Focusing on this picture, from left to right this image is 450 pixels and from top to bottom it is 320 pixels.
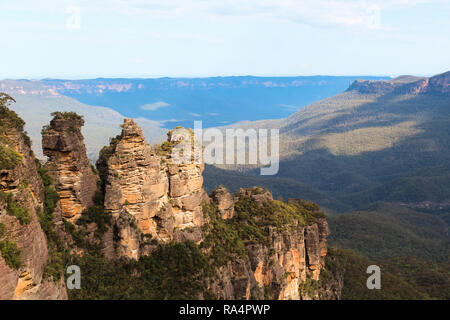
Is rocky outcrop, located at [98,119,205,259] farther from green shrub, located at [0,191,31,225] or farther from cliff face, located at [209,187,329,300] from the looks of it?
green shrub, located at [0,191,31,225]

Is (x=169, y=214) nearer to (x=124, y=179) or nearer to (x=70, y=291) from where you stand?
(x=124, y=179)

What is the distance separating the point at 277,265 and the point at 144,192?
17.3 meters

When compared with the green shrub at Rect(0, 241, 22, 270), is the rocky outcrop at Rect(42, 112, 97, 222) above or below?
above

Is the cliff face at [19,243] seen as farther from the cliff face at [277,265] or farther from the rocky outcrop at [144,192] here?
the cliff face at [277,265]

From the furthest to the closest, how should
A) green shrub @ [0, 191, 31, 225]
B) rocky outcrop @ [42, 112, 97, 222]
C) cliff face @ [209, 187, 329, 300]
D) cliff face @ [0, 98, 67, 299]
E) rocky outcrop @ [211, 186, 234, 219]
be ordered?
rocky outcrop @ [211, 186, 234, 219], cliff face @ [209, 187, 329, 300], rocky outcrop @ [42, 112, 97, 222], green shrub @ [0, 191, 31, 225], cliff face @ [0, 98, 67, 299]

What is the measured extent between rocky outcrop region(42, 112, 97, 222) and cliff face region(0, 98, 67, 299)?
4.23 metres

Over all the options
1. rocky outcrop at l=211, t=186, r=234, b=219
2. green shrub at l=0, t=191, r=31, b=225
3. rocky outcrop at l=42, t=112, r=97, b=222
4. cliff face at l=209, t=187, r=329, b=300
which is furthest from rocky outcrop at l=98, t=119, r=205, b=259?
green shrub at l=0, t=191, r=31, b=225

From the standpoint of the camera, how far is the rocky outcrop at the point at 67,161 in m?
27.7

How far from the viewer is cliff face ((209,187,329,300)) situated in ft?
117

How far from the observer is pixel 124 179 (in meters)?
30.3

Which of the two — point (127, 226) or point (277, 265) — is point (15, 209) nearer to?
point (127, 226)

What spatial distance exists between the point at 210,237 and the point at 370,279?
27.7 metres

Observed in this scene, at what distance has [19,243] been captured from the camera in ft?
63.8

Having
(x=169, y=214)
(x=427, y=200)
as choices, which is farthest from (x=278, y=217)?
(x=427, y=200)
